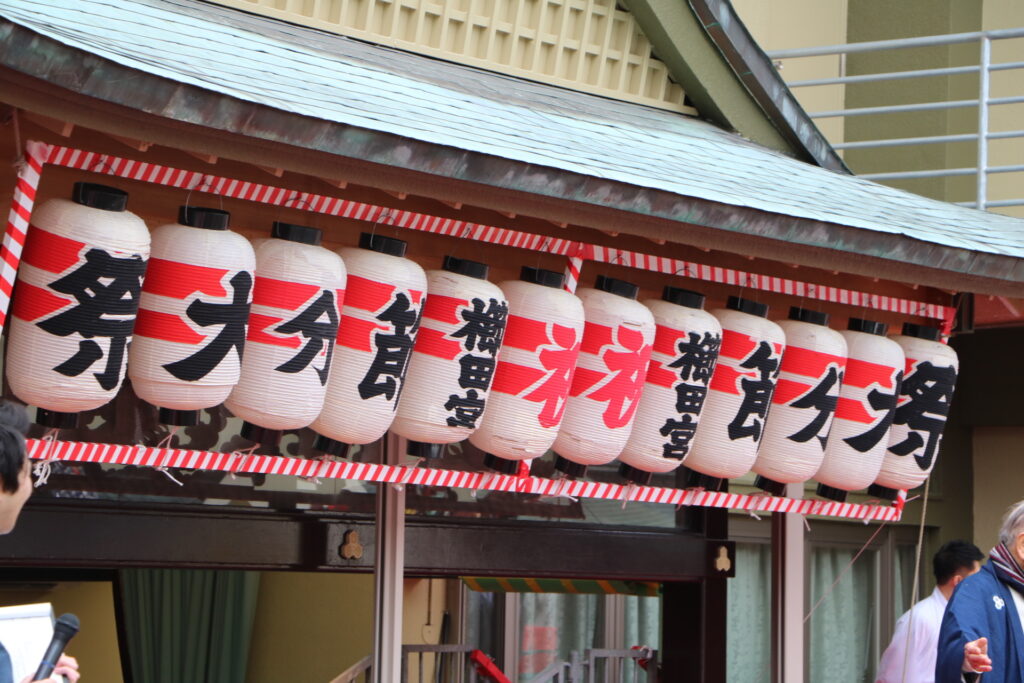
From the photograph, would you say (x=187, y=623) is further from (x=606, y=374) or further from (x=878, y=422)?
(x=878, y=422)

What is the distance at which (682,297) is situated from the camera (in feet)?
20.2

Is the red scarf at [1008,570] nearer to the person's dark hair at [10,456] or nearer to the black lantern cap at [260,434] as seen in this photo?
the black lantern cap at [260,434]

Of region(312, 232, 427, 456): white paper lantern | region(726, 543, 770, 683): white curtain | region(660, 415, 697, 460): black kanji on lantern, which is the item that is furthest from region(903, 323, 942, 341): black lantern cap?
region(726, 543, 770, 683): white curtain

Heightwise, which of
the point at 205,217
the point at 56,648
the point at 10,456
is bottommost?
the point at 56,648

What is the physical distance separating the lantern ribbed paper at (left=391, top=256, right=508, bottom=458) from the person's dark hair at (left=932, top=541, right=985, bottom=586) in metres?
3.33

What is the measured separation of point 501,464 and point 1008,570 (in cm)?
208

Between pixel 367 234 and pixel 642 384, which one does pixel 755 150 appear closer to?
pixel 642 384

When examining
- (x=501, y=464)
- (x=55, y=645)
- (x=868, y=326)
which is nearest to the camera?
(x=55, y=645)

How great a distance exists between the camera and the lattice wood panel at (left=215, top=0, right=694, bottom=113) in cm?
667

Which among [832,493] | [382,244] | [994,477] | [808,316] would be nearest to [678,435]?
[808,316]

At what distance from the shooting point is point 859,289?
7.16 metres

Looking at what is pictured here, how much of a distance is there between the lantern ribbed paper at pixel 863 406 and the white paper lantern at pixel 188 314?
3212 millimetres

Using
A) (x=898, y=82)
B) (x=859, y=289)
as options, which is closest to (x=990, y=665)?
(x=859, y=289)

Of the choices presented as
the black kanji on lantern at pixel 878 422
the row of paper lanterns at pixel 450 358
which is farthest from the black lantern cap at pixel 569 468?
the black kanji on lantern at pixel 878 422
